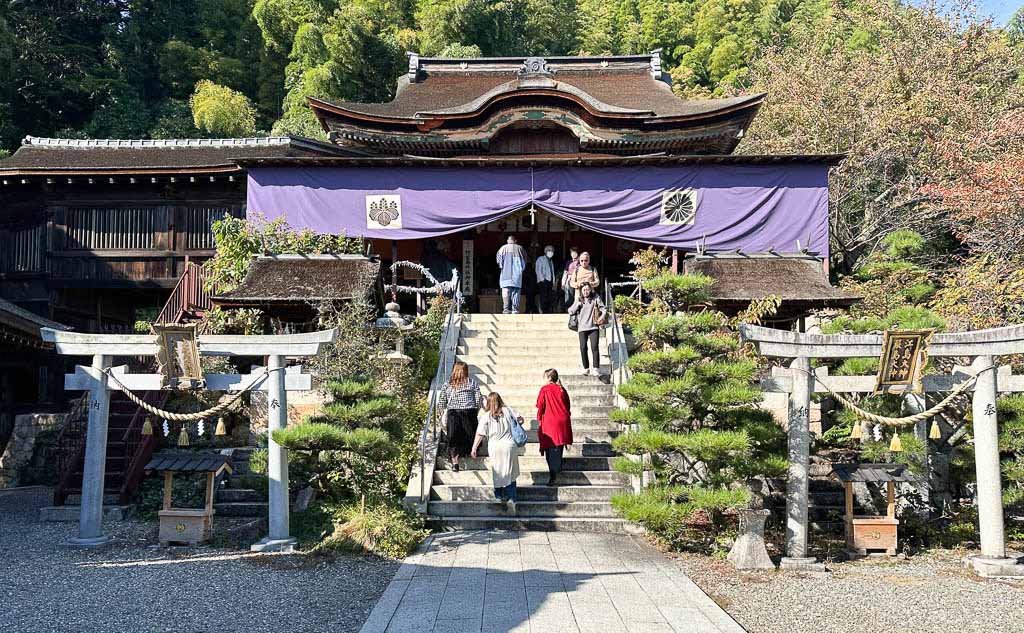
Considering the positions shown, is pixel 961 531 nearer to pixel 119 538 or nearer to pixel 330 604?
pixel 330 604

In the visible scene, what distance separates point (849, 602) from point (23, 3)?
3819cm

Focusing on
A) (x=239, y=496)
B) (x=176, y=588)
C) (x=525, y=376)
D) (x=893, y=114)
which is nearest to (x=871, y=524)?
(x=525, y=376)

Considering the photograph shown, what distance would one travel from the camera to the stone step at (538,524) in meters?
9.94

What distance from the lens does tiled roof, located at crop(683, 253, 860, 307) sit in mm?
14914

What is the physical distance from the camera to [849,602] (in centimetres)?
732

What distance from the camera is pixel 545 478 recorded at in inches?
423

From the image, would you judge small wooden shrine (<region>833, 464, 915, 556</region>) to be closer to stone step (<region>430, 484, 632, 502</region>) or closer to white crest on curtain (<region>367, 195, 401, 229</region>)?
→ stone step (<region>430, 484, 632, 502</region>)

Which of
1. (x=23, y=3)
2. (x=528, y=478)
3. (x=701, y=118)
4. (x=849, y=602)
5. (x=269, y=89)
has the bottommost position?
(x=849, y=602)

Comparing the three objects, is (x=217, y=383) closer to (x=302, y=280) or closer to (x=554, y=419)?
(x=554, y=419)

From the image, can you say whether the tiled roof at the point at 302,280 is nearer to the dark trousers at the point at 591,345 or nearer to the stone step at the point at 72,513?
the dark trousers at the point at 591,345

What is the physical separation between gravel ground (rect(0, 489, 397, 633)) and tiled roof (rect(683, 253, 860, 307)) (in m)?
9.28

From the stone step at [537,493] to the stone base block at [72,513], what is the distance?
4.35 metres

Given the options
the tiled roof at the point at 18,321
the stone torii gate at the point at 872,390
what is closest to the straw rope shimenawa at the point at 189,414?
the tiled roof at the point at 18,321

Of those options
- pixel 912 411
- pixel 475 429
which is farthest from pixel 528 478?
pixel 912 411
